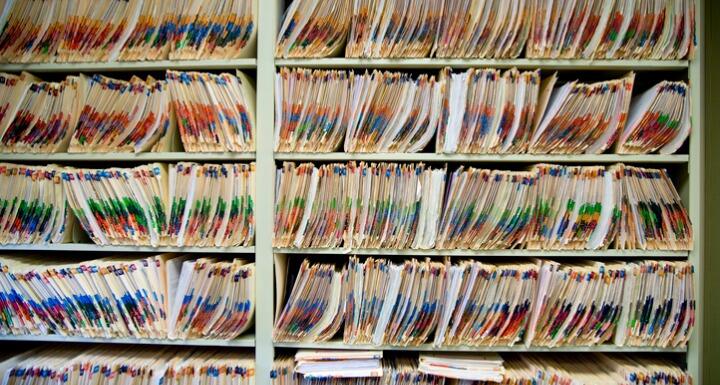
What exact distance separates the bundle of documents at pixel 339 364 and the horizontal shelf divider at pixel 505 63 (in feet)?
3.33

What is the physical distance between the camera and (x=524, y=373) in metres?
1.29

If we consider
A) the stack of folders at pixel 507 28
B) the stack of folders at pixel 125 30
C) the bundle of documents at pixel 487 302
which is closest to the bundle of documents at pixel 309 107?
the stack of folders at pixel 507 28

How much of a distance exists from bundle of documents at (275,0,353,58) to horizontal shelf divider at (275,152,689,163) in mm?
359

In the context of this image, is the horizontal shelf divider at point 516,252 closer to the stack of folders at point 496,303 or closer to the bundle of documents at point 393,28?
the stack of folders at point 496,303

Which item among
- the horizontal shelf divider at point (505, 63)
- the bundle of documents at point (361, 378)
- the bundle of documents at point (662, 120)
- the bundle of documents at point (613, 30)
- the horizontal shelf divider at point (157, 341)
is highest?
the bundle of documents at point (613, 30)

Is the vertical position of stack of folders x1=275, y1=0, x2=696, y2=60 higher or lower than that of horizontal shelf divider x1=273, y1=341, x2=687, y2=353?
higher

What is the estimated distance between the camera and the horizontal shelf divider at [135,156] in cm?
130

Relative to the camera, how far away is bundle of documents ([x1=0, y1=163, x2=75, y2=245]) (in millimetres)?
1319

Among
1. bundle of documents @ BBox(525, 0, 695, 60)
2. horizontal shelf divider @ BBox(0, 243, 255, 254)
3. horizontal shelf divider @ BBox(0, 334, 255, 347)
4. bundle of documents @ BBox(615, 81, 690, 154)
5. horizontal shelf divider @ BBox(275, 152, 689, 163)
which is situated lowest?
horizontal shelf divider @ BBox(0, 334, 255, 347)

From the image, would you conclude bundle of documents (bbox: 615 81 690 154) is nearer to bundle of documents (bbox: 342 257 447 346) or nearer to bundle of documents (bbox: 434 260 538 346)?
bundle of documents (bbox: 434 260 538 346)

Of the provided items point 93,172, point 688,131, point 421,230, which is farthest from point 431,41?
point 93,172

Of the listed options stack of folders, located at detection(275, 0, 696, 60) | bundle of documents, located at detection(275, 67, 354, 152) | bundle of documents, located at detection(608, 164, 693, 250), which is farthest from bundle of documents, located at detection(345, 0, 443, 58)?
bundle of documents, located at detection(608, 164, 693, 250)

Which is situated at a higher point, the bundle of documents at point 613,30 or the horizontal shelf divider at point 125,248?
the bundle of documents at point 613,30

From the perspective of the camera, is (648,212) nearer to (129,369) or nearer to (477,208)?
(477,208)
